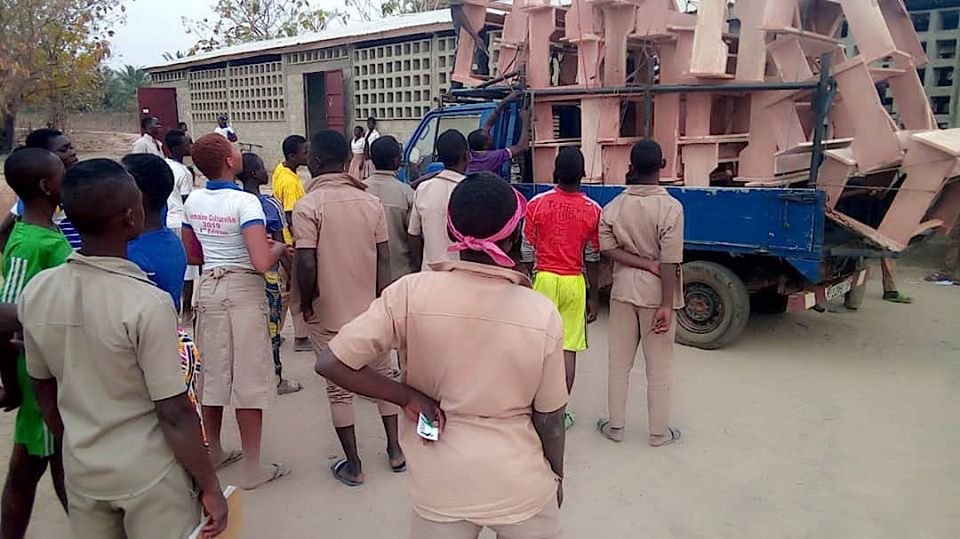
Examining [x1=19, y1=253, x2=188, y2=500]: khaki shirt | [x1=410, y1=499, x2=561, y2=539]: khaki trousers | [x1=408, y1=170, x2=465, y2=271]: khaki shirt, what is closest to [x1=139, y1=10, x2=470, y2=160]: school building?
[x1=408, y1=170, x2=465, y2=271]: khaki shirt

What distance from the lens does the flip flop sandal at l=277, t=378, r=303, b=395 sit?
454 centimetres

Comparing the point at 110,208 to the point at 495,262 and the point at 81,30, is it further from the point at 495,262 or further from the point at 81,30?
the point at 81,30

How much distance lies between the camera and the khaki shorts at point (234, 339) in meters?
3.06

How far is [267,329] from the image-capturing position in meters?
3.19

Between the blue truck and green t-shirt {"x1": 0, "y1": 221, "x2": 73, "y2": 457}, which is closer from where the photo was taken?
green t-shirt {"x1": 0, "y1": 221, "x2": 73, "y2": 457}

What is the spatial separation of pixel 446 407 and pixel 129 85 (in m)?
45.2

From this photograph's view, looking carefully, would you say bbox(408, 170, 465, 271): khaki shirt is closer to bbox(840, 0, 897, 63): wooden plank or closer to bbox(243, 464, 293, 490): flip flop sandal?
bbox(243, 464, 293, 490): flip flop sandal

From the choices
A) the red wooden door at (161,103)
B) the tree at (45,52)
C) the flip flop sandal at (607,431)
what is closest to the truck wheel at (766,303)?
the flip flop sandal at (607,431)

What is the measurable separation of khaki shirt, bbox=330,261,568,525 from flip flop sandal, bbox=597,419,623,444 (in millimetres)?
2241

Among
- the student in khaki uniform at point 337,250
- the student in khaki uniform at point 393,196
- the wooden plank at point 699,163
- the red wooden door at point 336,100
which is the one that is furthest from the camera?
the red wooden door at point 336,100

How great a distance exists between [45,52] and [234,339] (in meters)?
21.5

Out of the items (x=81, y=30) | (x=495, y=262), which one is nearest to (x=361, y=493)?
(x=495, y=262)

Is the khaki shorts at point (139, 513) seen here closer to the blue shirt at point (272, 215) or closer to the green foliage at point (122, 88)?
the blue shirt at point (272, 215)

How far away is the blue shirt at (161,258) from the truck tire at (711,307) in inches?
154
